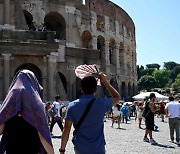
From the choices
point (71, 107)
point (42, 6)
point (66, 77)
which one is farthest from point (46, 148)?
point (42, 6)

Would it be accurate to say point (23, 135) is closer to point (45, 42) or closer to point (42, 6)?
point (45, 42)

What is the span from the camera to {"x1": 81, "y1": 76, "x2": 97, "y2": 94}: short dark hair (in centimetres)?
397

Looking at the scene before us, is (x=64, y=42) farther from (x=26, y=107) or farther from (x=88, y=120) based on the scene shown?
(x=26, y=107)

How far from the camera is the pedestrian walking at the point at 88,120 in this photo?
3.81 m

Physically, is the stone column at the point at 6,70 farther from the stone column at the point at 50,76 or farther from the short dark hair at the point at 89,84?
the short dark hair at the point at 89,84

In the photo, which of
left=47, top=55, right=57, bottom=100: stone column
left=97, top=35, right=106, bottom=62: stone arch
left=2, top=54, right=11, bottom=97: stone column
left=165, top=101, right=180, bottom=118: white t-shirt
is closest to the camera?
left=165, top=101, right=180, bottom=118: white t-shirt

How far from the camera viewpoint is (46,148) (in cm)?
317

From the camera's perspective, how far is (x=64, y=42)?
31141 millimetres

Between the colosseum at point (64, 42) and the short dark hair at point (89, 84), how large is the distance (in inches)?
762

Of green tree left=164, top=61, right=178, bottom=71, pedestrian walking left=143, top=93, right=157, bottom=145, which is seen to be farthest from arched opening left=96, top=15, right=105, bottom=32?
green tree left=164, top=61, right=178, bottom=71

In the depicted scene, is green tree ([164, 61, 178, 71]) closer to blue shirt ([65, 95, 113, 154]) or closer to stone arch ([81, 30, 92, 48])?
stone arch ([81, 30, 92, 48])

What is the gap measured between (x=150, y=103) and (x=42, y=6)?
24546 mm

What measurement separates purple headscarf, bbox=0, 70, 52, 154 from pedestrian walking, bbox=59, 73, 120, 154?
73 cm

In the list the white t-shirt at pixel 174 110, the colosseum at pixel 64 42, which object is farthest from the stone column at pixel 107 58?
the white t-shirt at pixel 174 110
